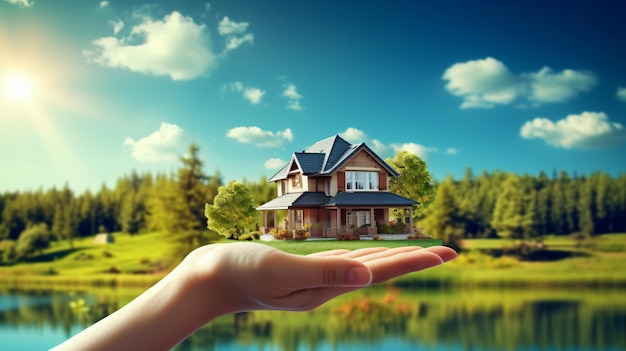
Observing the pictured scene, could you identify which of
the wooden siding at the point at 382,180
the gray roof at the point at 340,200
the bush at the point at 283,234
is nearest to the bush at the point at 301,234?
the bush at the point at 283,234

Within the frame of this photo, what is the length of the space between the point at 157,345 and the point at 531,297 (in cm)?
1459

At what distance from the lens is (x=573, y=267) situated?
1542cm

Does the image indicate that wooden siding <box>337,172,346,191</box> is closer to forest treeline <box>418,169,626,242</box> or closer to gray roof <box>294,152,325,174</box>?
gray roof <box>294,152,325,174</box>

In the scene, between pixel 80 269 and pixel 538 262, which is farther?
pixel 80 269

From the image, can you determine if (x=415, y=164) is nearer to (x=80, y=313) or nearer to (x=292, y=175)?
(x=292, y=175)

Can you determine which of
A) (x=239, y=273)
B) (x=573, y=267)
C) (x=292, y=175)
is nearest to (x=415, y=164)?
(x=292, y=175)

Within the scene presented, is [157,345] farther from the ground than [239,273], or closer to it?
closer to it

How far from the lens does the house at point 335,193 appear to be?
274cm

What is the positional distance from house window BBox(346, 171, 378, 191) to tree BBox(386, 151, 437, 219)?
132 millimetres

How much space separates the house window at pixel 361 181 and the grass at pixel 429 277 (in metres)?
8.40

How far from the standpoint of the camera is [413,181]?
3.03 m

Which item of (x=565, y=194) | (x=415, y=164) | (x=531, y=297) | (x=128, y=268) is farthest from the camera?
(x=128, y=268)

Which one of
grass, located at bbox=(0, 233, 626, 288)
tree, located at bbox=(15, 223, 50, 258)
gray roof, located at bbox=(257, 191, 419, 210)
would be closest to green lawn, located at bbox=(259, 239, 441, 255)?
gray roof, located at bbox=(257, 191, 419, 210)

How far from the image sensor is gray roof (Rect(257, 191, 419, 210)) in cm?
265
